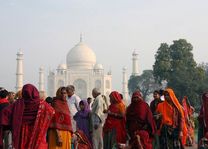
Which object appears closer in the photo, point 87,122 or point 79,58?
point 87,122

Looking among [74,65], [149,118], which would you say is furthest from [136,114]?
[74,65]

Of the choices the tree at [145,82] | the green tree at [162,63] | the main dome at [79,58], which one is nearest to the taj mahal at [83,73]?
the main dome at [79,58]

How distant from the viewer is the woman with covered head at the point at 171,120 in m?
7.39

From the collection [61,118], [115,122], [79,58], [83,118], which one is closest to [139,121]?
[61,118]

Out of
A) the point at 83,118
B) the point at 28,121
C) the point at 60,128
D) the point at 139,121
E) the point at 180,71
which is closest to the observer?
the point at 28,121

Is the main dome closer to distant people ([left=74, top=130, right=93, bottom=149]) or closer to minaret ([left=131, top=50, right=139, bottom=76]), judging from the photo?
minaret ([left=131, top=50, right=139, bottom=76])

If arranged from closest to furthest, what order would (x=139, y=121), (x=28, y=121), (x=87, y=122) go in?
1. (x=28, y=121)
2. (x=139, y=121)
3. (x=87, y=122)

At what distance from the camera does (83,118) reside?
8203 mm

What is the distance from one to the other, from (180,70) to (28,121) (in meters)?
28.1

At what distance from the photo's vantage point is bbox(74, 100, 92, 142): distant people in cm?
812

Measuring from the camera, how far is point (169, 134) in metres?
7.53

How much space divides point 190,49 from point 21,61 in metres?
42.2

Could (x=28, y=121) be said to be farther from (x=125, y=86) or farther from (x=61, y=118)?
(x=125, y=86)

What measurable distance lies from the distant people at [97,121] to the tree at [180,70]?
24.3 m
